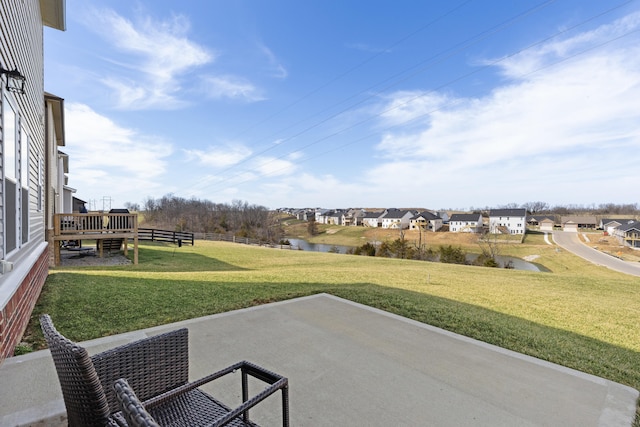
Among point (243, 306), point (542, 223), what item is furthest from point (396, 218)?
point (243, 306)

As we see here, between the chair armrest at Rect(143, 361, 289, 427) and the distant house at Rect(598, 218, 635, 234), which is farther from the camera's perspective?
the distant house at Rect(598, 218, 635, 234)

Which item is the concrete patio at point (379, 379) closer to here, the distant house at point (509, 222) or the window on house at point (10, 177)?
the window on house at point (10, 177)

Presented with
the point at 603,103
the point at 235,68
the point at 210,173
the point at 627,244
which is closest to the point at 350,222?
the point at 210,173

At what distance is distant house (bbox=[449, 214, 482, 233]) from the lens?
5941 cm

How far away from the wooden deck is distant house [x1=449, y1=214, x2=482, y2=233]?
189ft

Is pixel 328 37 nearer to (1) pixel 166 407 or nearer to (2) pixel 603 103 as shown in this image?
(2) pixel 603 103

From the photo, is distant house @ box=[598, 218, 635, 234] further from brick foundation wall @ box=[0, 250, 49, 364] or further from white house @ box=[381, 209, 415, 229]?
brick foundation wall @ box=[0, 250, 49, 364]

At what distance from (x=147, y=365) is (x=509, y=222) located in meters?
66.7

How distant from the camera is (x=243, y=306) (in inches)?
195

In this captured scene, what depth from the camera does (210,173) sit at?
48719mm

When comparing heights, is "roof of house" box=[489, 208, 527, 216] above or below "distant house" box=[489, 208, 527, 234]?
above

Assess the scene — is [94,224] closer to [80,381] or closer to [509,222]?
[80,381]

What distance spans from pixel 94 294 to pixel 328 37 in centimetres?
2109

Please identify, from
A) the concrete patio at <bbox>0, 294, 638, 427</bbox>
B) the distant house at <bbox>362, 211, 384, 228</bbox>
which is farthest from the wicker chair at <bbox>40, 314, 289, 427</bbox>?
the distant house at <bbox>362, 211, 384, 228</bbox>
